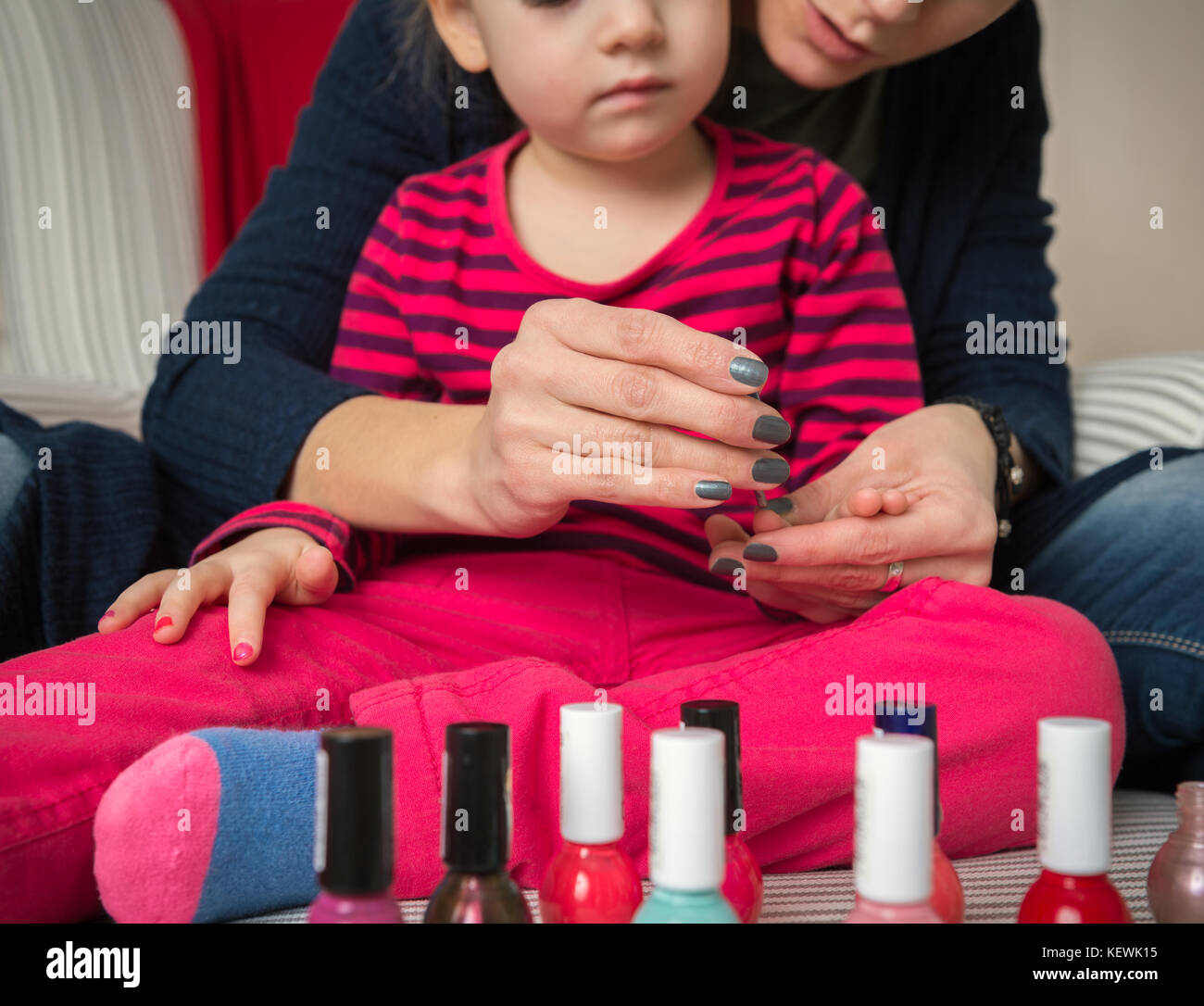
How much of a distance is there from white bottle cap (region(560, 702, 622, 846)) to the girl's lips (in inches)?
27.4

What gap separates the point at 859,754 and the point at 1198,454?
2.17ft

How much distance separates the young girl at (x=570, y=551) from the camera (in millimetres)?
608

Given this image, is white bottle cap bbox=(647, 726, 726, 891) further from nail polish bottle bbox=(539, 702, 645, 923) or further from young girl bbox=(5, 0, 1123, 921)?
young girl bbox=(5, 0, 1123, 921)

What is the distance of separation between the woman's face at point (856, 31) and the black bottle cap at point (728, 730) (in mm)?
641

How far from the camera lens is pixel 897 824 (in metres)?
0.43

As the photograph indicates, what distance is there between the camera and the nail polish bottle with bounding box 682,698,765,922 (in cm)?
53

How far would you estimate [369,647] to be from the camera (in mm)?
798

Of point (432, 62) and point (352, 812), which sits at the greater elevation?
point (432, 62)

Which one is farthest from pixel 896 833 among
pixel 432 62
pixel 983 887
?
pixel 432 62

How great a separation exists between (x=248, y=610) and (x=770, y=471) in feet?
1.14

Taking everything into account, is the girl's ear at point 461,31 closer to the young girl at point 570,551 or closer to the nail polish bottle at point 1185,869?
the young girl at point 570,551

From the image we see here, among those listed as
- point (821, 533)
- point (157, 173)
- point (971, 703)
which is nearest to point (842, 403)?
point (821, 533)

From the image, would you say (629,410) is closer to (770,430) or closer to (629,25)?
(770,430)
